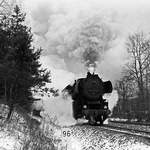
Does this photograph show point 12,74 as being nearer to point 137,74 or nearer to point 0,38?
point 0,38

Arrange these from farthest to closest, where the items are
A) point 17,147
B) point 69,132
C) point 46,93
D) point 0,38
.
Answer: point 46,93
point 0,38
point 69,132
point 17,147

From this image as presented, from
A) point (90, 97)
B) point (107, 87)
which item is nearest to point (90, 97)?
point (90, 97)

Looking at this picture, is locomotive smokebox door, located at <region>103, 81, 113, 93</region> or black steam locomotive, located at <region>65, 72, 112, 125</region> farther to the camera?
locomotive smokebox door, located at <region>103, 81, 113, 93</region>

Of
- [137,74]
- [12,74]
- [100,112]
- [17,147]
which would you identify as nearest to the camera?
[17,147]

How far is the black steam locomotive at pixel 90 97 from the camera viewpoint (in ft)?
67.9

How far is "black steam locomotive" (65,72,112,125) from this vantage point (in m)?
20.7

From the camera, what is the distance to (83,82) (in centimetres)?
2083

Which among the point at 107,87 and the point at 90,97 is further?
the point at 107,87

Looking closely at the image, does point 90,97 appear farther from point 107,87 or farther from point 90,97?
point 107,87

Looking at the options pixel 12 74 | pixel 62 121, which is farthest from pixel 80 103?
pixel 12 74

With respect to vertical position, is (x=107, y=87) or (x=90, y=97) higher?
(x=107, y=87)

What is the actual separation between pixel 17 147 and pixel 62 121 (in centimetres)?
1529

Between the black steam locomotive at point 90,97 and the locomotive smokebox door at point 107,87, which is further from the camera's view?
the locomotive smokebox door at point 107,87

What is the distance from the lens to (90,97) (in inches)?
819
